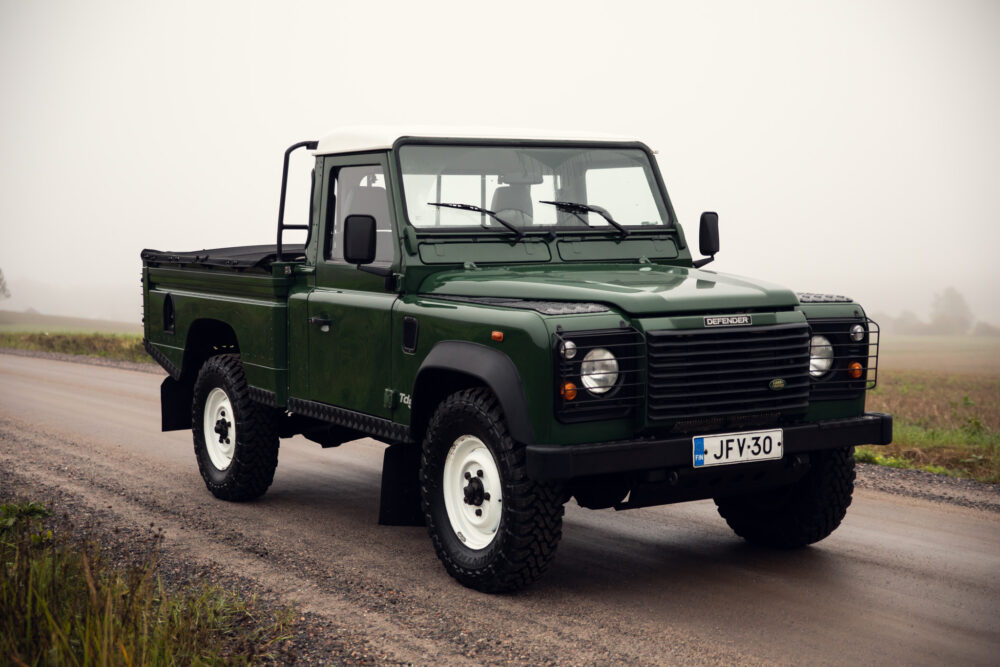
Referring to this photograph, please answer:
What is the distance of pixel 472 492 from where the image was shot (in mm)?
5863

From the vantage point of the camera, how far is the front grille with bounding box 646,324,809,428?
5488mm

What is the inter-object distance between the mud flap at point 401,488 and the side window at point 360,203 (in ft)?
3.67

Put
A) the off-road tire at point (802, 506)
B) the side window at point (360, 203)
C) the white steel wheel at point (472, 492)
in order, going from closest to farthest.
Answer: the white steel wheel at point (472, 492) → the off-road tire at point (802, 506) → the side window at point (360, 203)

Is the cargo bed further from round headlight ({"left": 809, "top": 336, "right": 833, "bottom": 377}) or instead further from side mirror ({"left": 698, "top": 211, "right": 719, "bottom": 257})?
round headlight ({"left": 809, "top": 336, "right": 833, "bottom": 377})

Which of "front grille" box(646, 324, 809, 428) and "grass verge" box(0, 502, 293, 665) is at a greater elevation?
"front grille" box(646, 324, 809, 428)

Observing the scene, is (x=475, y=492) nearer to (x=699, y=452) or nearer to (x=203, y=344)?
(x=699, y=452)

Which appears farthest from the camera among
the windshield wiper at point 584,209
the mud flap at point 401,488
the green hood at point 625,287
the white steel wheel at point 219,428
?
the white steel wheel at point 219,428

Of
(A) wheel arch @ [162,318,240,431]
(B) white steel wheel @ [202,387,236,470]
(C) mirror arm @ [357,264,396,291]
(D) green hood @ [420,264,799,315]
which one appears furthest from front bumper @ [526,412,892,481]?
(A) wheel arch @ [162,318,240,431]

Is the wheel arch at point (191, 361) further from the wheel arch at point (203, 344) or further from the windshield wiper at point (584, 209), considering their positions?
the windshield wiper at point (584, 209)

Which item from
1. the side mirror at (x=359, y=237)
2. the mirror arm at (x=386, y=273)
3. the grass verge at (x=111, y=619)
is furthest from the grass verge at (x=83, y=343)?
the grass verge at (x=111, y=619)

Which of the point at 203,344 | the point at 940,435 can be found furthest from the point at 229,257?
the point at 940,435

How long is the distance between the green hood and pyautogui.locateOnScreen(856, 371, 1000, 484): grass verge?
13.3ft

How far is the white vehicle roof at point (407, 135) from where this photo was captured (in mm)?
Result: 6902

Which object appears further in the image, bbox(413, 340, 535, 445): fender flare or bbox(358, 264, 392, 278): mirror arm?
bbox(358, 264, 392, 278): mirror arm
